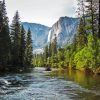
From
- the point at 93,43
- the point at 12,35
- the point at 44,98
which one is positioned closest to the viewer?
the point at 44,98

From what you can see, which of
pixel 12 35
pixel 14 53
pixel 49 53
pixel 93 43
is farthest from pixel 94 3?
pixel 49 53

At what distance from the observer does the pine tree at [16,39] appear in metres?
68.7

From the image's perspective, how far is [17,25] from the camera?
257ft

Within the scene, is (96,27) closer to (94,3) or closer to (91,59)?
(94,3)

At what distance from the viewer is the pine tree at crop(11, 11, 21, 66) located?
68.7 metres

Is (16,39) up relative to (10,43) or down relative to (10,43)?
up

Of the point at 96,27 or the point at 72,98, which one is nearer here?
the point at 72,98

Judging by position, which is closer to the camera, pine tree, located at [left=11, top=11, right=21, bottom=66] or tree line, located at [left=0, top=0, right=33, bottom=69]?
tree line, located at [left=0, top=0, right=33, bottom=69]

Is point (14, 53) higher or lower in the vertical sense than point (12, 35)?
lower

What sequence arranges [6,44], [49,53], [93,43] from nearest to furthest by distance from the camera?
[93,43]
[6,44]
[49,53]

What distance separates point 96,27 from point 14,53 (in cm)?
2262

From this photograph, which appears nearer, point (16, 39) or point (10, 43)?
point (10, 43)

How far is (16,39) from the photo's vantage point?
75.2m

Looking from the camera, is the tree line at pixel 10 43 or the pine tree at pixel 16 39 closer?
the tree line at pixel 10 43
